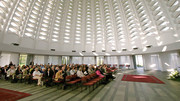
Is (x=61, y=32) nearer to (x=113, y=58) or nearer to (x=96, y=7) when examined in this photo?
(x=96, y=7)

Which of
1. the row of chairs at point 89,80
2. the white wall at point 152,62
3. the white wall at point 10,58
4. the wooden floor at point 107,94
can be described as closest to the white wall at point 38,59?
the white wall at point 10,58

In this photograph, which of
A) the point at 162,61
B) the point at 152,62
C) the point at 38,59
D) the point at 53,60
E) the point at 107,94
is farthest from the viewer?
the point at 53,60

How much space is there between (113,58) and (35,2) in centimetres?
2419

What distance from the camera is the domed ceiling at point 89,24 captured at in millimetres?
13711

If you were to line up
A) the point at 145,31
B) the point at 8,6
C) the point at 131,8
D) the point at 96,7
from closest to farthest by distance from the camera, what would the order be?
the point at 8,6, the point at 145,31, the point at 131,8, the point at 96,7

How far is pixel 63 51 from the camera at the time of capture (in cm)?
2212

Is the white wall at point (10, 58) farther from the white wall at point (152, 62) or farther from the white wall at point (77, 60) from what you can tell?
the white wall at point (152, 62)

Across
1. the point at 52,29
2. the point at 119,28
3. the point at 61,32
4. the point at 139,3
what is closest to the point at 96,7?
the point at 119,28

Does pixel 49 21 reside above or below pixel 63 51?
above

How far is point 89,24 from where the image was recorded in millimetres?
26219

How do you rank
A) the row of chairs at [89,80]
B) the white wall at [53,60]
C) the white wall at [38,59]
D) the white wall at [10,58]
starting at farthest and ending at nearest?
the white wall at [53,60] < the white wall at [38,59] < the white wall at [10,58] < the row of chairs at [89,80]

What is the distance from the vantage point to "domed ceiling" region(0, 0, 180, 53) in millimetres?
13711

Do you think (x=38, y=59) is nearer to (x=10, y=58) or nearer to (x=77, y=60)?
(x=10, y=58)

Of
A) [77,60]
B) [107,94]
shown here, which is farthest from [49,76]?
[77,60]
